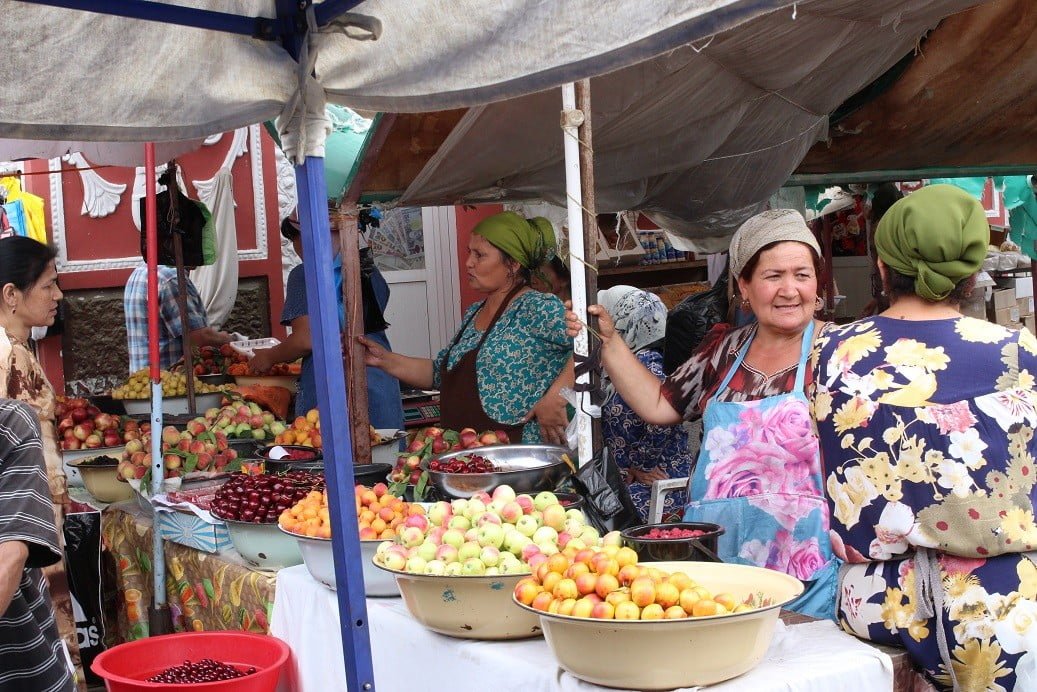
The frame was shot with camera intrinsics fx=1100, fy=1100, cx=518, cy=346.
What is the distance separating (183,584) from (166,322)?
3.75 meters

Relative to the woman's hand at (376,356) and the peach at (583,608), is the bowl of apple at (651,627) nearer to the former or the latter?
the peach at (583,608)

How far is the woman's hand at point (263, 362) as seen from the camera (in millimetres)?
5724

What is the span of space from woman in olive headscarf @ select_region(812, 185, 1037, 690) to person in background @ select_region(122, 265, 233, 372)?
544 cm

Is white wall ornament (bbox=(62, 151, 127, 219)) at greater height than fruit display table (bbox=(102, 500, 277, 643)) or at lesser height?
greater

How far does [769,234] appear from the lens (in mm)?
2881

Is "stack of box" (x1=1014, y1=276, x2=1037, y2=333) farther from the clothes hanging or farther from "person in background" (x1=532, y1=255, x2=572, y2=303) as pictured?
the clothes hanging

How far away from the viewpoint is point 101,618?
175 inches

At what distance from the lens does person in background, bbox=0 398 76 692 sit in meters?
2.03

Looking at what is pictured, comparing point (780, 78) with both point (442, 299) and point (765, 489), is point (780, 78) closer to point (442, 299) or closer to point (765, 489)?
point (765, 489)

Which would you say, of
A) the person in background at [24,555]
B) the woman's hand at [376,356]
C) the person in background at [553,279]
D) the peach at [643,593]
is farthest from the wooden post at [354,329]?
the peach at [643,593]

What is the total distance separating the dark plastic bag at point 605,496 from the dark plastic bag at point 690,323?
7.96ft

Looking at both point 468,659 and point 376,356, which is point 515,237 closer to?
point 376,356

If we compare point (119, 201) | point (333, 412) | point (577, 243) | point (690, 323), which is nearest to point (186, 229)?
point (690, 323)

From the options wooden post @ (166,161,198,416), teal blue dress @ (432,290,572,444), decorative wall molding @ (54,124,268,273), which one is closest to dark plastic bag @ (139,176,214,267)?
wooden post @ (166,161,198,416)
